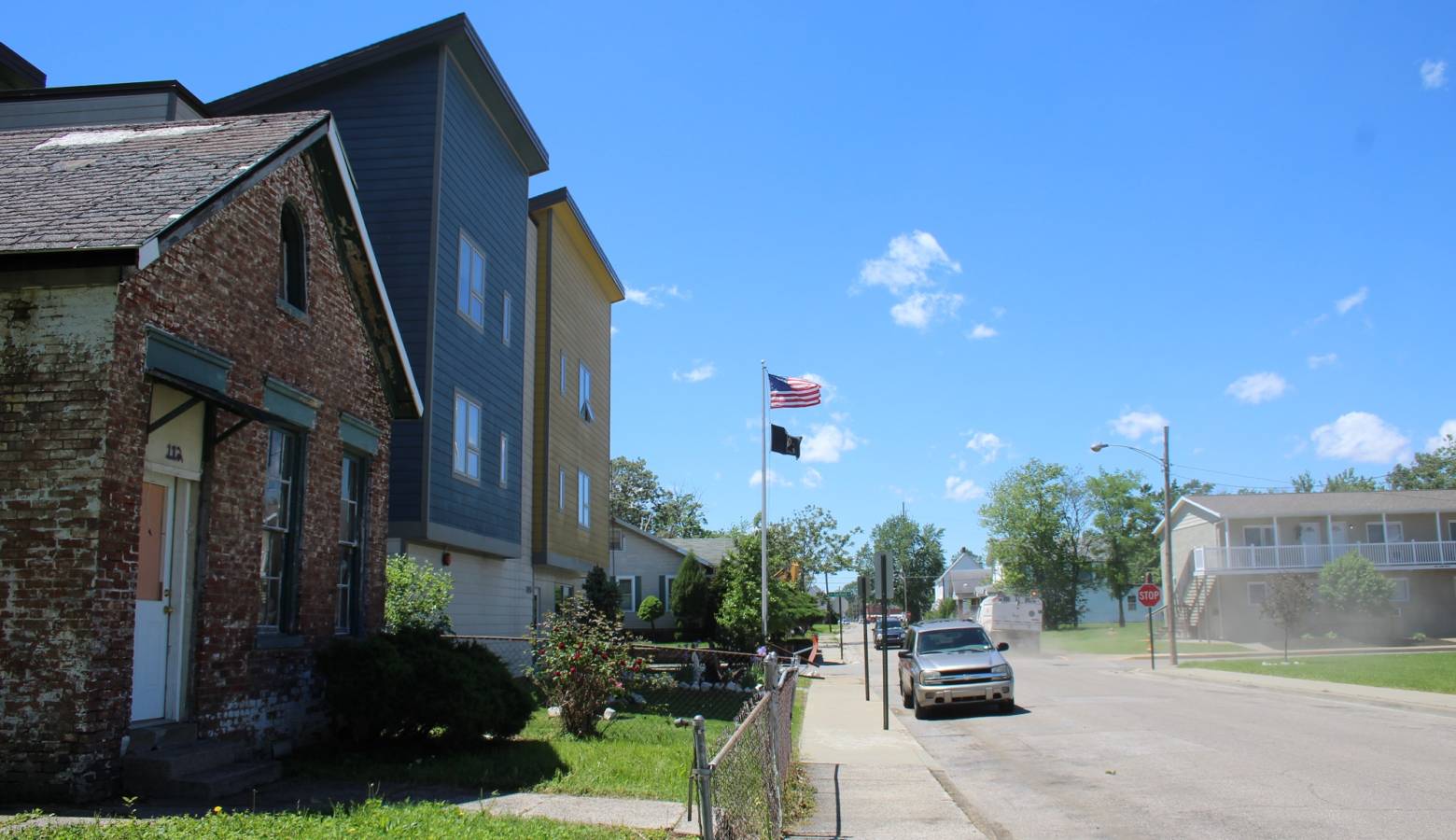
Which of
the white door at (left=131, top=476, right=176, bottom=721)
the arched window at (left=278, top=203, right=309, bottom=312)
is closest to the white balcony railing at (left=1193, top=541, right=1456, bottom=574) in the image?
the arched window at (left=278, top=203, right=309, bottom=312)

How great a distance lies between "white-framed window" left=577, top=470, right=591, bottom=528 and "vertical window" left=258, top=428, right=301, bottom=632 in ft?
55.9

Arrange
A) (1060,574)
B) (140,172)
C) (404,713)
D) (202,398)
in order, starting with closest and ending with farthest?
(202,398), (140,172), (404,713), (1060,574)

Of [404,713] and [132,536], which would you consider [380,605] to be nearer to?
[404,713]

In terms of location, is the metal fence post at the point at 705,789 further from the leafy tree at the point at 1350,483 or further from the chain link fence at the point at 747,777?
the leafy tree at the point at 1350,483

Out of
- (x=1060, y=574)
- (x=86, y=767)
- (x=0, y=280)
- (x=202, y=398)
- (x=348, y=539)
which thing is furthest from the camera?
(x=1060, y=574)

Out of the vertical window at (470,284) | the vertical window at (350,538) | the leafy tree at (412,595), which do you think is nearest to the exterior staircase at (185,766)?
the vertical window at (350,538)

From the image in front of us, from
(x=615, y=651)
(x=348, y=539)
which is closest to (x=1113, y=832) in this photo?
(x=615, y=651)

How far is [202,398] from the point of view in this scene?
9312 mm

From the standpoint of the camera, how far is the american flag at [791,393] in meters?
31.0

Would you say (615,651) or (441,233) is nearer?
(615,651)

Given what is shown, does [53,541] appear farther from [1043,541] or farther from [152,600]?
[1043,541]

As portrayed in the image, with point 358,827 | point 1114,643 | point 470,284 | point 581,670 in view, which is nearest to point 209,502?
point 358,827

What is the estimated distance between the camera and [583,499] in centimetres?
2936

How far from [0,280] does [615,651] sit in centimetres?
780
